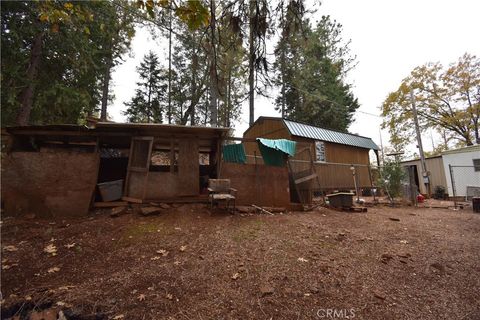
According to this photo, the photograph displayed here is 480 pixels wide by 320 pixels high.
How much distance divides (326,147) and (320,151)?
2.59 feet

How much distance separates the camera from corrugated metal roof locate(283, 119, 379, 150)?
1349 centimetres

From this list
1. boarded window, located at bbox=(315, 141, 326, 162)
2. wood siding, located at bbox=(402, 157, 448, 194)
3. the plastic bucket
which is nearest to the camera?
the plastic bucket

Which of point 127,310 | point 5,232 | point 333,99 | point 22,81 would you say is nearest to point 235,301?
point 127,310

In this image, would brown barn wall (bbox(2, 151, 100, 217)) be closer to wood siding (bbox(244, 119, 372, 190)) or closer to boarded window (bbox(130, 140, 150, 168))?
boarded window (bbox(130, 140, 150, 168))

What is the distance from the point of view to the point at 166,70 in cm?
2292

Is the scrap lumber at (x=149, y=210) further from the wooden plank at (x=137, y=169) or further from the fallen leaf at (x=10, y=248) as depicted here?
the fallen leaf at (x=10, y=248)

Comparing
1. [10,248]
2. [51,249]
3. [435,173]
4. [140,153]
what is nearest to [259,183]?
[140,153]

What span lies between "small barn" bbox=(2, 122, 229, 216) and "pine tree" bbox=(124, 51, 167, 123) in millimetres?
15878

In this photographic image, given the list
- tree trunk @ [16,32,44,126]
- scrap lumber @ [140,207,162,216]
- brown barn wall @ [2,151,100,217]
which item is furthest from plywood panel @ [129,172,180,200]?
→ tree trunk @ [16,32,44,126]

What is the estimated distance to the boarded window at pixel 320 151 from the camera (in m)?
14.1

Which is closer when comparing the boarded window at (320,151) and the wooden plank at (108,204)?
the wooden plank at (108,204)

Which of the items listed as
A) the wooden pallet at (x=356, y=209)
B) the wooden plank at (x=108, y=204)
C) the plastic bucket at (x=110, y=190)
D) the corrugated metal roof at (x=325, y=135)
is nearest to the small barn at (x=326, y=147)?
the corrugated metal roof at (x=325, y=135)

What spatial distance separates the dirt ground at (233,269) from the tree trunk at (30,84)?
5.08m

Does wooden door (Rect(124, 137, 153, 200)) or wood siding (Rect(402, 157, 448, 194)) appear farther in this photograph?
wood siding (Rect(402, 157, 448, 194))
